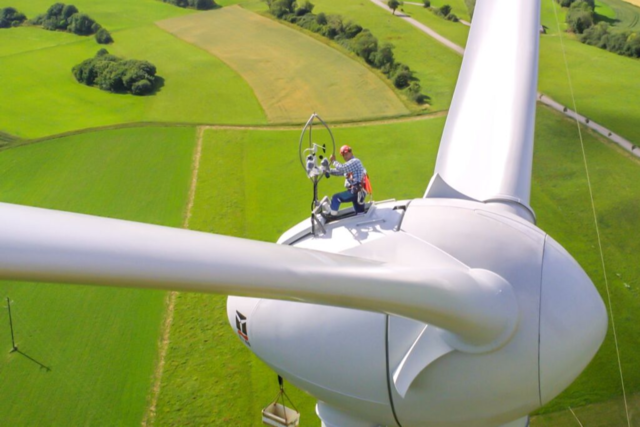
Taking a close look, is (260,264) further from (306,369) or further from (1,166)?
(1,166)

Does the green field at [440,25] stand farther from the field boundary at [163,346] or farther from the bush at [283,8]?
the field boundary at [163,346]

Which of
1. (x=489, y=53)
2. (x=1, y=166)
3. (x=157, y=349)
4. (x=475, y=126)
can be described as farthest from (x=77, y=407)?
(x=1, y=166)

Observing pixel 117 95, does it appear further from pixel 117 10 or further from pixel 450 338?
pixel 450 338

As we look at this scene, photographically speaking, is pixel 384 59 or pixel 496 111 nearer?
pixel 496 111

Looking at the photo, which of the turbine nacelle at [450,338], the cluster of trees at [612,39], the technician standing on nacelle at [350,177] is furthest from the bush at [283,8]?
the turbine nacelle at [450,338]

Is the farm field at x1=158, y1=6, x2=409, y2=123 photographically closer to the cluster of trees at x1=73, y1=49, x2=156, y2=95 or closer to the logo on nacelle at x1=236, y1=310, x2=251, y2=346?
the cluster of trees at x1=73, y1=49, x2=156, y2=95

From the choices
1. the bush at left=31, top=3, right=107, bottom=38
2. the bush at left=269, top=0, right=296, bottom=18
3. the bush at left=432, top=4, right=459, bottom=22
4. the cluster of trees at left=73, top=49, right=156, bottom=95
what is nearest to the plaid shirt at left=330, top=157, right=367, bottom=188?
the cluster of trees at left=73, top=49, right=156, bottom=95

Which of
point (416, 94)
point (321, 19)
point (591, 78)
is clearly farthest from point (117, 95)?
point (591, 78)
